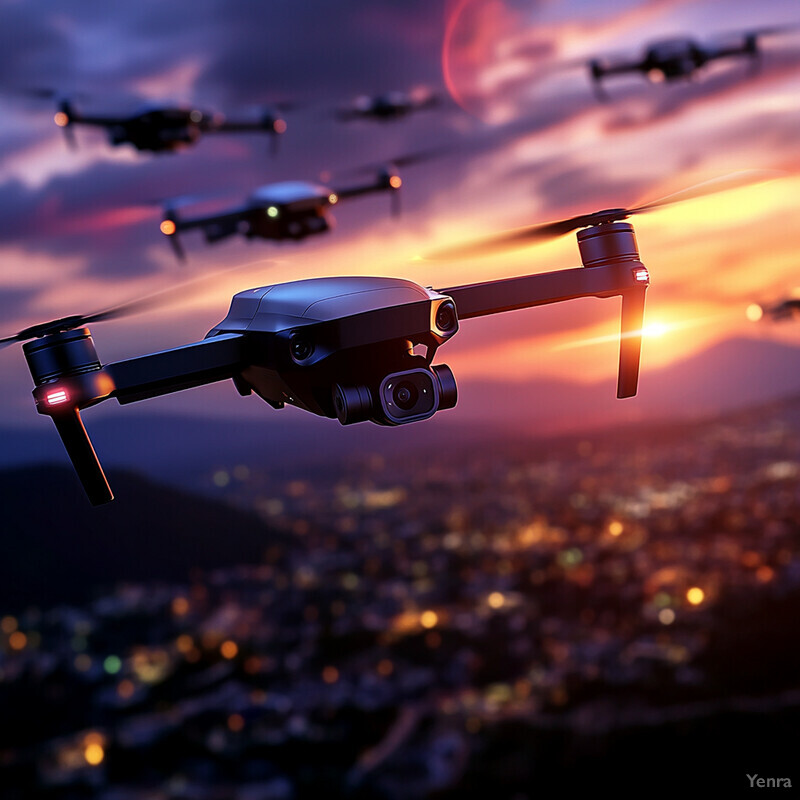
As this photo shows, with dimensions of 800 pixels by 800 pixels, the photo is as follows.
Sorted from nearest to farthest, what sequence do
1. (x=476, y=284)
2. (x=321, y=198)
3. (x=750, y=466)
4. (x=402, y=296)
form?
(x=402, y=296), (x=476, y=284), (x=321, y=198), (x=750, y=466)

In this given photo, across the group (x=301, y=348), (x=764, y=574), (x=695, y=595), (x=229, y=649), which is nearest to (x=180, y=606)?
(x=229, y=649)

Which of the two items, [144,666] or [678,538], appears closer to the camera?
[144,666]

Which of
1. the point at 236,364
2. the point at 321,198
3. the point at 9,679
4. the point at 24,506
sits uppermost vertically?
the point at 321,198

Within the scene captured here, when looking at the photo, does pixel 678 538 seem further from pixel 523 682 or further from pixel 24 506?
pixel 24 506

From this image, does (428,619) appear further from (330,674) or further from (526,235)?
(526,235)

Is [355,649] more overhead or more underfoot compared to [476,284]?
more underfoot

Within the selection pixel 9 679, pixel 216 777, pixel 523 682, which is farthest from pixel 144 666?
pixel 523 682

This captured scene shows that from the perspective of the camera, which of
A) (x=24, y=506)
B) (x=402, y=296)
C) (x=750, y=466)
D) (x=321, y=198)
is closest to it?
(x=402, y=296)
